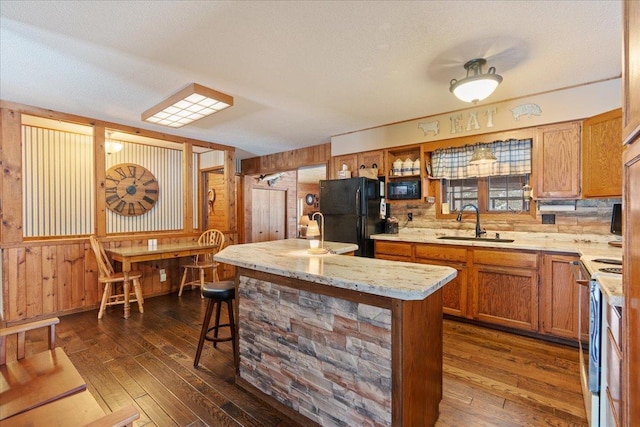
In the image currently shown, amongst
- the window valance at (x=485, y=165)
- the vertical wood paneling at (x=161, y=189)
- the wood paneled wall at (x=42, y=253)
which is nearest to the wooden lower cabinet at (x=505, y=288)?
the window valance at (x=485, y=165)

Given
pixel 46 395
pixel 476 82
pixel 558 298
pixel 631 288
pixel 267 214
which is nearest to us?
pixel 631 288

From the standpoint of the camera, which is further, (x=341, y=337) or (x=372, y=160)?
(x=372, y=160)

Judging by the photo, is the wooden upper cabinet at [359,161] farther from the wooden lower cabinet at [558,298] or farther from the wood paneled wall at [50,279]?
the wood paneled wall at [50,279]

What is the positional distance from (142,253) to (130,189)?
61.6 inches

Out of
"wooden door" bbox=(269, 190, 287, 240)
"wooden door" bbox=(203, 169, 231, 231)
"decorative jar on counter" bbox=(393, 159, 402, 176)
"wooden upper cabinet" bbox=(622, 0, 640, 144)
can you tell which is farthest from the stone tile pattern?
"wooden door" bbox=(269, 190, 287, 240)

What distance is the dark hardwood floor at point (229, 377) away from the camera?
184cm

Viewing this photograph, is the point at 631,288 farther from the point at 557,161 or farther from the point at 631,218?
the point at 557,161

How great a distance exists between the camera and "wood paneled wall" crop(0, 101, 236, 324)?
327 centimetres

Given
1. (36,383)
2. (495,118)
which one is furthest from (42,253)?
(495,118)

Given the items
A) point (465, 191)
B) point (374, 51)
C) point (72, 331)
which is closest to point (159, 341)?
point (72, 331)

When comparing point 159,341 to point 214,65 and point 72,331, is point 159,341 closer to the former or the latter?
point 72,331

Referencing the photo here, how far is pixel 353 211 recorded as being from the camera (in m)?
4.00

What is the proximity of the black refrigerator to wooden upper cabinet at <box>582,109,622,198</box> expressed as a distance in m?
2.20

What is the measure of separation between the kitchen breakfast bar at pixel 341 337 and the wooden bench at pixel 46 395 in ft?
2.99
